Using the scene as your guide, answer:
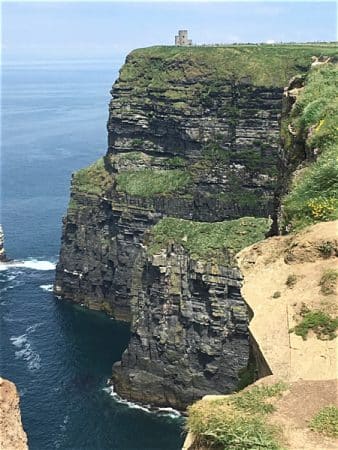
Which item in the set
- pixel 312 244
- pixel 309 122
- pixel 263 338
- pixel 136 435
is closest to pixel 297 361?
pixel 263 338

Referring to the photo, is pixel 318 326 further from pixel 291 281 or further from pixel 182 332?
pixel 182 332

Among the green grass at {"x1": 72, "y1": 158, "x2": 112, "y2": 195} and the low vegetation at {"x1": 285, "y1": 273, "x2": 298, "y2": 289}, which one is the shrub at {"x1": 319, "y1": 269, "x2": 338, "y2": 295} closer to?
the low vegetation at {"x1": 285, "y1": 273, "x2": 298, "y2": 289}

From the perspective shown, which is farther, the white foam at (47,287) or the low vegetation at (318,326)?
the white foam at (47,287)

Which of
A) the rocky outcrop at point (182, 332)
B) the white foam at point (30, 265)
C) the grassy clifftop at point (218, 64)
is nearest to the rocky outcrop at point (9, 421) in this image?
the rocky outcrop at point (182, 332)

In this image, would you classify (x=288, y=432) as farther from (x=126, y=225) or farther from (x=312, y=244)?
(x=126, y=225)

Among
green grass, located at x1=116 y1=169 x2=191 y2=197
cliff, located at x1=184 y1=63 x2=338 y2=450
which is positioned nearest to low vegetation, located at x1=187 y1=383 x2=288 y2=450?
cliff, located at x1=184 y1=63 x2=338 y2=450

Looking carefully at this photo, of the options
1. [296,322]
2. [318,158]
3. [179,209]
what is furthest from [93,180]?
[296,322]

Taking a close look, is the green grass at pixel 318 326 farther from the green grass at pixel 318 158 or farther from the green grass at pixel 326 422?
the green grass at pixel 318 158
